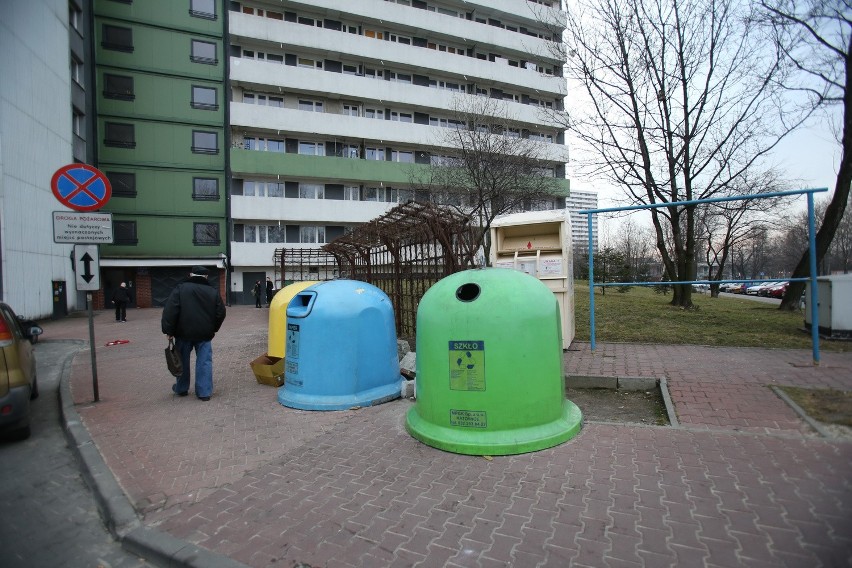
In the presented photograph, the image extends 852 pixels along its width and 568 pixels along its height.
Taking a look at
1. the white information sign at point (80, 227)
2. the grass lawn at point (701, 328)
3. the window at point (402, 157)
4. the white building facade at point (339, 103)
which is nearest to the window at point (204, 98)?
the white building facade at point (339, 103)

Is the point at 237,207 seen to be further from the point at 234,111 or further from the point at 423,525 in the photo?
the point at 423,525

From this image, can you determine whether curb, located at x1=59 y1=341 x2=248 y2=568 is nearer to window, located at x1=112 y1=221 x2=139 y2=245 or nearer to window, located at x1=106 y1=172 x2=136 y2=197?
window, located at x1=112 y1=221 x2=139 y2=245

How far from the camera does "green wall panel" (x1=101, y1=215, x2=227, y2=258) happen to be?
27578 mm

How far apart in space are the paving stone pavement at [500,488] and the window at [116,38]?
100ft

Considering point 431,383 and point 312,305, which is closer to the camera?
point 431,383

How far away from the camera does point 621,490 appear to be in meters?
2.96

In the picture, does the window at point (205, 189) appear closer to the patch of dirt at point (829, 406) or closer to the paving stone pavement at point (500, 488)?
the paving stone pavement at point (500, 488)

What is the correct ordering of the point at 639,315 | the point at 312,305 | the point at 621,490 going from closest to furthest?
the point at 621,490 → the point at 312,305 → the point at 639,315

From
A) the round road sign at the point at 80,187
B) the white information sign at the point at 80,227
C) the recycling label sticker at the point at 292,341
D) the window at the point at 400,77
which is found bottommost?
the recycling label sticker at the point at 292,341

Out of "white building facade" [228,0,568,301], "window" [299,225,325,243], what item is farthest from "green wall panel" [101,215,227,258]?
"window" [299,225,325,243]

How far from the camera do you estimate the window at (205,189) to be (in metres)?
28.9

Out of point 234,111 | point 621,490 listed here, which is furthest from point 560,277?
point 234,111

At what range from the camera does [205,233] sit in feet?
96.0

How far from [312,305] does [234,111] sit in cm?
2851
